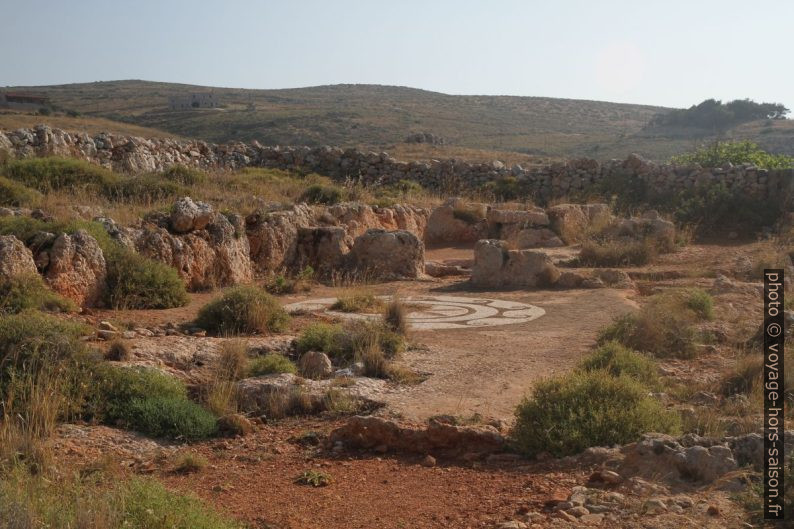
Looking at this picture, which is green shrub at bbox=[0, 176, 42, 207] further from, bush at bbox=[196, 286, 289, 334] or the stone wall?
bush at bbox=[196, 286, 289, 334]

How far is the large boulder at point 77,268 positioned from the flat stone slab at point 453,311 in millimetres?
2341

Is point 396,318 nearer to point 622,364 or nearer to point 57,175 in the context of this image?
point 622,364

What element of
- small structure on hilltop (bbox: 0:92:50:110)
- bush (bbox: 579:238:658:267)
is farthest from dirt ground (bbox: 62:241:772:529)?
small structure on hilltop (bbox: 0:92:50:110)

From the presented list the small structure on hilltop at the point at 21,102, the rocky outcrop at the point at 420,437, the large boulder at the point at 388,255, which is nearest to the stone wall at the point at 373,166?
the large boulder at the point at 388,255

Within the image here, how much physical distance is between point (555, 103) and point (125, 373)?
7397cm

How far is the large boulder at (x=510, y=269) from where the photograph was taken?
47.1ft

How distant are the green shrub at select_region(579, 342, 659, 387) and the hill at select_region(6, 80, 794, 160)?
29.1m

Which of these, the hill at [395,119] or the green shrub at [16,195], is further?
the hill at [395,119]

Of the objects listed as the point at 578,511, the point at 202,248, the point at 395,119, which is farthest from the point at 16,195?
the point at 395,119

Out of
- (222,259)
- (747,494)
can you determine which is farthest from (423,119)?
(747,494)

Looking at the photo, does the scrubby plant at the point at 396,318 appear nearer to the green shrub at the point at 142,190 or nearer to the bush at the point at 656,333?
the bush at the point at 656,333

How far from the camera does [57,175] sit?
1664 cm

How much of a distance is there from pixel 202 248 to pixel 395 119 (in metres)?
46.4

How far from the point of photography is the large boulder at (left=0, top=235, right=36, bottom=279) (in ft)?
31.1
